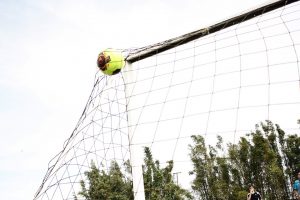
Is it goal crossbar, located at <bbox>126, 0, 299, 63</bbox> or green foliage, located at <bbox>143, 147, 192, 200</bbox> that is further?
green foliage, located at <bbox>143, 147, 192, 200</bbox>

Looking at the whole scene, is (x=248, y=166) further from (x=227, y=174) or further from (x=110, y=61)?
(x=110, y=61)

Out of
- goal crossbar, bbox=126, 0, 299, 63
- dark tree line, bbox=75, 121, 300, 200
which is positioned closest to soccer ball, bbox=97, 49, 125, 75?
goal crossbar, bbox=126, 0, 299, 63

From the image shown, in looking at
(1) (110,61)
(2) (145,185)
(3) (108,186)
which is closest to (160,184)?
(2) (145,185)

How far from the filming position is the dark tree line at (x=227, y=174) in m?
26.2

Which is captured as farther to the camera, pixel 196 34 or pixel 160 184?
pixel 160 184

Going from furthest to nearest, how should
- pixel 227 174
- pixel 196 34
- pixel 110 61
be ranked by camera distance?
pixel 227 174 → pixel 110 61 → pixel 196 34

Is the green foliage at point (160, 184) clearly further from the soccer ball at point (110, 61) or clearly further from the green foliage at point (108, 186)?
the soccer ball at point (110, 61)

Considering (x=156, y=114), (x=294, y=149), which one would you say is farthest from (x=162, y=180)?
(x=156, y=114)

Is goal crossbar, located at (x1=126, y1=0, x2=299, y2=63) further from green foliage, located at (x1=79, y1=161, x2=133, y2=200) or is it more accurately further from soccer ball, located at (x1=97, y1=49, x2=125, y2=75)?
green foliage, located at (x1=79, y1=161, x2=133, y2=200)

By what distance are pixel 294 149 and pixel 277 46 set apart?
28.0 meters

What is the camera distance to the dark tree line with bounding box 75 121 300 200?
26250 mm

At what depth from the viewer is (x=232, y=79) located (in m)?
5.63

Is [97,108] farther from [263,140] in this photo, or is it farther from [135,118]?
[263,140]

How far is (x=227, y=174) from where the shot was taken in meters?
30.7
